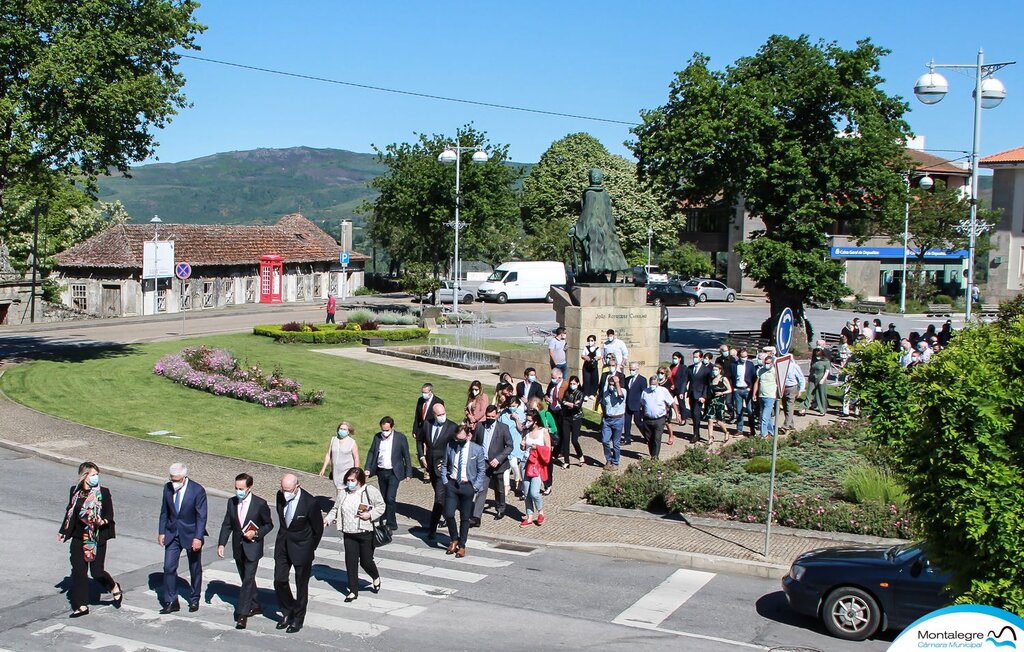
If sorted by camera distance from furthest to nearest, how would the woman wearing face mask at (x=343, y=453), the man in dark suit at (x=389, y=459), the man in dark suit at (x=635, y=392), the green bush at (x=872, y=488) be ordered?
the man in dark suit at (x=635, y=392)
the green bush at (x=872, y=488)
the woman wearing face mask at (x=343, y=453)
the man in dark suit at (x=389, y=459)

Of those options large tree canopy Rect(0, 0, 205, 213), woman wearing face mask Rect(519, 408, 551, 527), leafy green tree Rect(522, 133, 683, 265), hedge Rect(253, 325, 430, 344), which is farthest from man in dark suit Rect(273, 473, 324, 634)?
leafy green tree Rect(522, 133, 683, 265)

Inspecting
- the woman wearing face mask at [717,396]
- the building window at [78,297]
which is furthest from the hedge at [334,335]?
the building window at [78,297]

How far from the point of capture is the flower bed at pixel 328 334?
1393 inches

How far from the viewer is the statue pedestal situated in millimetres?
23953

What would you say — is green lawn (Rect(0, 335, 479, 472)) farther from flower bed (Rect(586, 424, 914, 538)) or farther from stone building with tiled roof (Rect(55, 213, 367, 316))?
stone building with tiled roof (Rect(55, 213, 367, 316))

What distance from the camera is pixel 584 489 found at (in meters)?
17.0

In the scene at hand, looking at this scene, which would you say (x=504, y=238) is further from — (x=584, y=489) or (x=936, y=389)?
(x=936, y=389)

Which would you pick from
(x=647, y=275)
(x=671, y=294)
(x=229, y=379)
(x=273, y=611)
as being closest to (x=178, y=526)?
(x=273, y=611)

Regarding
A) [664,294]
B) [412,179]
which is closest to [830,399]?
[412,179]

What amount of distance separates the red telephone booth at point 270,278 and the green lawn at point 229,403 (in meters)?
27.8

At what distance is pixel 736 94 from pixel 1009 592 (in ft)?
96.4

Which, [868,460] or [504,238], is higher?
[504,238]

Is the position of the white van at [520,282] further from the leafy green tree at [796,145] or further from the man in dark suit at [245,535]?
the man in dark suit at [245,535]

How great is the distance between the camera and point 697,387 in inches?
814
